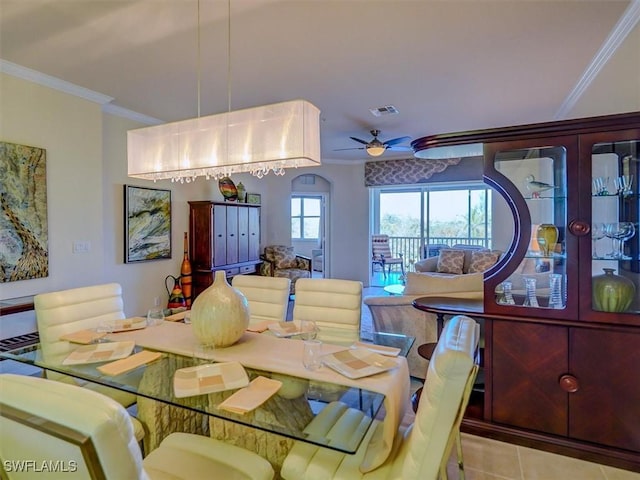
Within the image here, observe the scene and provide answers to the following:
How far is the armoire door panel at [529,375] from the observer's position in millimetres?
2051

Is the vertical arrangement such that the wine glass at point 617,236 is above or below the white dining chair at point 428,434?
above

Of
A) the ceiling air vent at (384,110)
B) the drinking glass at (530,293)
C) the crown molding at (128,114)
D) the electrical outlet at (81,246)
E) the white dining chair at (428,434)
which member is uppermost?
the ceiling air vent at (384,110)

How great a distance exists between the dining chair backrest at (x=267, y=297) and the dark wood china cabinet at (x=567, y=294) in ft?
4.28

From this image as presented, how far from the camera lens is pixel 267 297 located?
2.52 metres

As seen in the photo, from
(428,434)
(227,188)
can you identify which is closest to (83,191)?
(227,188)

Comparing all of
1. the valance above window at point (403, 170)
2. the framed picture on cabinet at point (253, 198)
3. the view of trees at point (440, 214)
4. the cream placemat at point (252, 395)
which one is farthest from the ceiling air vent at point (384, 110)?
the view of trees at point (440, 214)

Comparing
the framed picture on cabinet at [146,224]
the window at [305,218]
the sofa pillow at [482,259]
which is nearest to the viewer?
the framed picture on cabinet at [146,224]

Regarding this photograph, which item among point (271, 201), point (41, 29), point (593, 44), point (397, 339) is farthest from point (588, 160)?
point (271, 201)

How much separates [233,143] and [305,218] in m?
6.79

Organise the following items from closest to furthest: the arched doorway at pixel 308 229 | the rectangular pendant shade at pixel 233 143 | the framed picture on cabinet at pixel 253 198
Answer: the rectangular pendant shade at pixel 233 143
the framed picture on cabinet at pixel 253 198
the arched doorway at pixel 308 229

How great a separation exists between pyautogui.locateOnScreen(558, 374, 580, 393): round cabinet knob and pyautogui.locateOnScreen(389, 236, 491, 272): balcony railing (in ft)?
17.3

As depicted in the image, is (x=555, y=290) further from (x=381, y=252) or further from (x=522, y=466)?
(x=381, y=252)

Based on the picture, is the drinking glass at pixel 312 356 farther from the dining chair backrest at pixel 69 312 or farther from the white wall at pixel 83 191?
the white wall at pixel 83 191

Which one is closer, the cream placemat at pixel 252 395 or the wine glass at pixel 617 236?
the cream placemat at pixel 252 395
